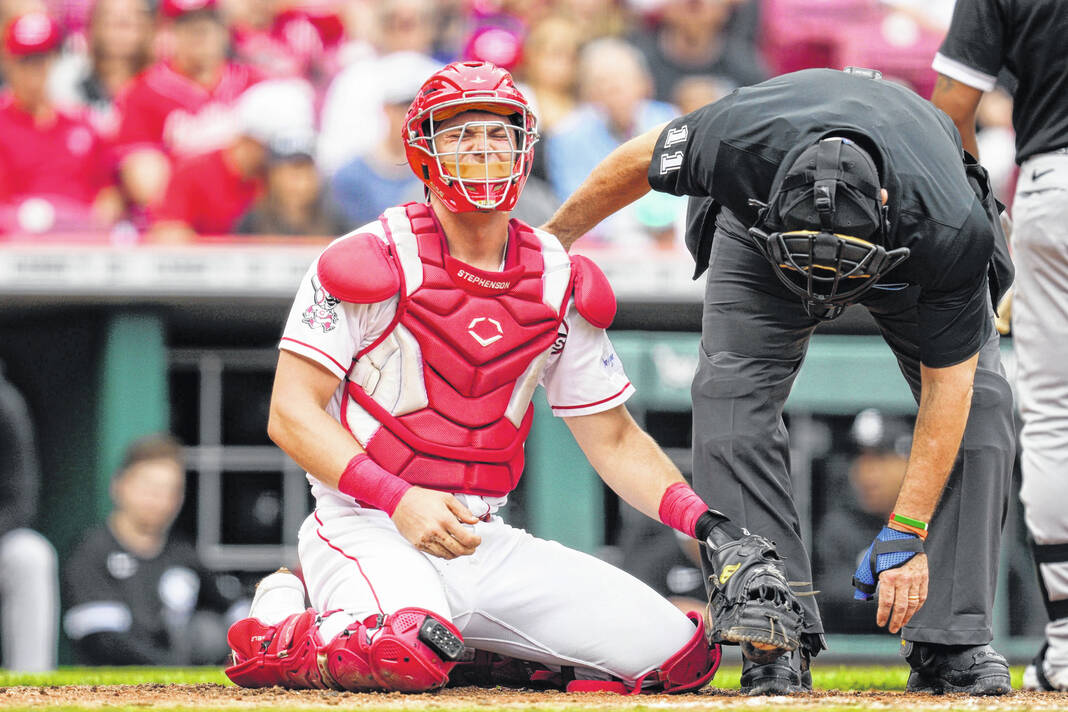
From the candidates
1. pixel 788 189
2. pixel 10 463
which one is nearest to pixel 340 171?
pixel 10 463

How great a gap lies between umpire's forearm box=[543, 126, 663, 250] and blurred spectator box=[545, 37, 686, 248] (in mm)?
4703

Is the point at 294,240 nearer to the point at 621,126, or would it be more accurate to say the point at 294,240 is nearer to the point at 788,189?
the point at 621,126

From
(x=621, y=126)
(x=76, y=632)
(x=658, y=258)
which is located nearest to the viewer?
(x=76, y=632)

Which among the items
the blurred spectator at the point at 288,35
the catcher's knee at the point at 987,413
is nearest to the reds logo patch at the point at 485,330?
the catcher's knee at the point at 987,413

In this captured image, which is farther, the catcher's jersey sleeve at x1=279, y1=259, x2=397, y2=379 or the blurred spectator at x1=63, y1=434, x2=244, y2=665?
the blurred spectator at x1=63, y1=434, x2=244, y2=665

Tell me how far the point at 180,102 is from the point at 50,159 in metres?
0.90

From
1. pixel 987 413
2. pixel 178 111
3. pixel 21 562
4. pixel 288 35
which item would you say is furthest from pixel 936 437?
pixel 288 35

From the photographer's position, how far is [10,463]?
8016mm

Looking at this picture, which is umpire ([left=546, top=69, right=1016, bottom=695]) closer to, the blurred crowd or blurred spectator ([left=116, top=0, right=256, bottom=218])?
the blurred crowd

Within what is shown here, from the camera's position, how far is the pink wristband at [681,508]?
4.02 metres

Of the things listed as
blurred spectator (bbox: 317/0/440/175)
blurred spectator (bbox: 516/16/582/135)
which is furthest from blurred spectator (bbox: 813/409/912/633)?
blurred spectator (bbox: 317/0/440/175)

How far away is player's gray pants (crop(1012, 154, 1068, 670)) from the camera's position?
4406 millimetres

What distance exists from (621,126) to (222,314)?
2.86m

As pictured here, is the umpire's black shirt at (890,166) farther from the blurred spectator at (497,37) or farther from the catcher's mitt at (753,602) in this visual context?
the blurred spectator at (497,37)
